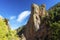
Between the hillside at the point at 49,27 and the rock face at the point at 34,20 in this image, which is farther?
the rock face at the point at 34,20

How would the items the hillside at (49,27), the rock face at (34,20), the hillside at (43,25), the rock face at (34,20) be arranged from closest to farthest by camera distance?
the hillside at (49,27)
the hillside at (43,25)
the rock face at (34,20)
the rock face at (34,20)

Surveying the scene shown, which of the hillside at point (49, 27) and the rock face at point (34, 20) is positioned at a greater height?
the rock face at point (34, 20)

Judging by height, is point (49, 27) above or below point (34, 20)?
below

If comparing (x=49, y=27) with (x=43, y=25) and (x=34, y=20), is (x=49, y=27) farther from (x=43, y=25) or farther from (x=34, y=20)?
(x=34, y=20)

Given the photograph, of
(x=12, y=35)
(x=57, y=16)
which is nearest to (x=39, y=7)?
(x=57, y=16)

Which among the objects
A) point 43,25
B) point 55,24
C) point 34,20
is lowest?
point 55,24

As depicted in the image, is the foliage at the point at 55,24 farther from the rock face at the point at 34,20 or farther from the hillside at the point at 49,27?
the rock face at the point at 34,20

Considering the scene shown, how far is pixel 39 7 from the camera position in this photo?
13725 centimetres

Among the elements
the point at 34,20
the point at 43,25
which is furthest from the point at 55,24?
the point at 34,20

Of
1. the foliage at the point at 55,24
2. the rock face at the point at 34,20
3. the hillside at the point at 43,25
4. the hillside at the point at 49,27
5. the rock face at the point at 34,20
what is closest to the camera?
the foliage at the point at 55,24

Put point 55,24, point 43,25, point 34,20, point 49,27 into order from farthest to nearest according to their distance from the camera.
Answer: point 34,20, point 43,25, point 49,27, point 55,24

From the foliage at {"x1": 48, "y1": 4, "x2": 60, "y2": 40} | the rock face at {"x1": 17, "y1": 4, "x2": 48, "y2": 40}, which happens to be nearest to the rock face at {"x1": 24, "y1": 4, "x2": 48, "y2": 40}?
the rock face at {"x1": 17, "y1": 4, "x2": 48, "y2": 40}

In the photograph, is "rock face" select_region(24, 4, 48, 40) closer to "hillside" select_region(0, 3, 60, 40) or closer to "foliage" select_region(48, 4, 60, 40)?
"hillside" select_region(0, 3, 60, 40)

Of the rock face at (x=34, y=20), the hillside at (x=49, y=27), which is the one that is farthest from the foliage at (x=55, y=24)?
the rock face at (x=34, y=20)
